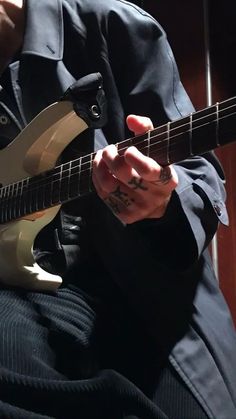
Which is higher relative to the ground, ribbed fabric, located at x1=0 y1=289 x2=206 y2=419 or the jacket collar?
the jacket collar

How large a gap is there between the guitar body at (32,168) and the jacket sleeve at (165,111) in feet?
0.38

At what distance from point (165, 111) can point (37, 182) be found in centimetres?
19

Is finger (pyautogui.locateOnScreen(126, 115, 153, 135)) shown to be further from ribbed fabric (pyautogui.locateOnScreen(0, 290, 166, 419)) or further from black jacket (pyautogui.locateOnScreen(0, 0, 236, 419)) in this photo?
ribbed fabric (pyautogui.locateOnScreen(0, 290, 166, 419))

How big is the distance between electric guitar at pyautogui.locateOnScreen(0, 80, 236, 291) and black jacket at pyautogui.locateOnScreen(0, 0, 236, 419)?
Result: 0.10 ft

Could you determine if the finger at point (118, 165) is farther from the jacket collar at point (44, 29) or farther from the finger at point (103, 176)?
the jacket collar at point (44, 29)

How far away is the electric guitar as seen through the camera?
690 mm

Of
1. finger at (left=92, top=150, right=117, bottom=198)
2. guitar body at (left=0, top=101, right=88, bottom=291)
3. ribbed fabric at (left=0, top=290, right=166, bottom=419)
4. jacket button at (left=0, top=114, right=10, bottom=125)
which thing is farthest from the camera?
jacket button at (left=0, top=114, right=10, bottom=125)

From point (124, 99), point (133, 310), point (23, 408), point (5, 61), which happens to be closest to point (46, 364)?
point (23, 408)

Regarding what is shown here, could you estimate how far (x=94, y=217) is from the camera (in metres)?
0.77

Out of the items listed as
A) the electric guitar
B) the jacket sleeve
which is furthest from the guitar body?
the jacket sleeve

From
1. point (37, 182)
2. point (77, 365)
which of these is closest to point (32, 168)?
point (37, 182)

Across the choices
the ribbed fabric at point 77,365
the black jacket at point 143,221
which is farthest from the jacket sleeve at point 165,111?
the ribbed fabric at point 77,365

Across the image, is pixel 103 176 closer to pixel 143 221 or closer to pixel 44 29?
pixel 143 221

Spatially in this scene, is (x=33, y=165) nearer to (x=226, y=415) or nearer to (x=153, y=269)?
(x=153, y=269)
